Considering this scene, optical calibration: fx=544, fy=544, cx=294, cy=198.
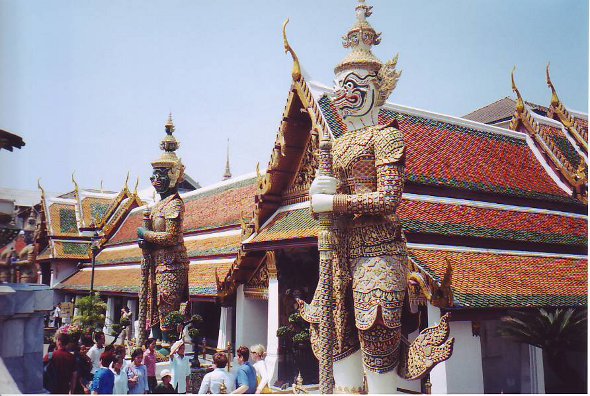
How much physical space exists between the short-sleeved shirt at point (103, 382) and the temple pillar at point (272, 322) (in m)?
4.80

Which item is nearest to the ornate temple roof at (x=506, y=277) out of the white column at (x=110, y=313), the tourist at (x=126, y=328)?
the tourist at (x=126, y=328)

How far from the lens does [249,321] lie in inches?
440

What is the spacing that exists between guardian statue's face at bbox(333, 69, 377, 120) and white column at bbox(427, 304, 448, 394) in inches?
120

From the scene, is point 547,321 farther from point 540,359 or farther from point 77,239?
point 77,239

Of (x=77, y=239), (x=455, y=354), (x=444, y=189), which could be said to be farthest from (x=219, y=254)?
(x=77, y=239)

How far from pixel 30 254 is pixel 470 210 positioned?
6.84 metres

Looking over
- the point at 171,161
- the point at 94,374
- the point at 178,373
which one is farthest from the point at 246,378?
the point at 171,161

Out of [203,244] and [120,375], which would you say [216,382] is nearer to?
[120,375]

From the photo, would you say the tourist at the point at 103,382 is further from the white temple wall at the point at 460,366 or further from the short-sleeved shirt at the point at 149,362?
the white temple wall at the point at 460,366

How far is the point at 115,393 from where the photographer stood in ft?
17.1

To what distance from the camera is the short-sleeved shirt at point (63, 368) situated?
5082 mm

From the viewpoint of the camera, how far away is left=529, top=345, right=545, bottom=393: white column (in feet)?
26.3

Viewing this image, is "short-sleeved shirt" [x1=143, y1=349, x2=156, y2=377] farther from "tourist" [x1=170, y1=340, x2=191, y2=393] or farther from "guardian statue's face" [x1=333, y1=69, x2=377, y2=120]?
"guardian statue's face" [x1=333, y1=69, x2=377, y2=120]

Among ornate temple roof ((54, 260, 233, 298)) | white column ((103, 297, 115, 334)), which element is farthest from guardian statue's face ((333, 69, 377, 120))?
white column ((103, 297, 115, 334))
